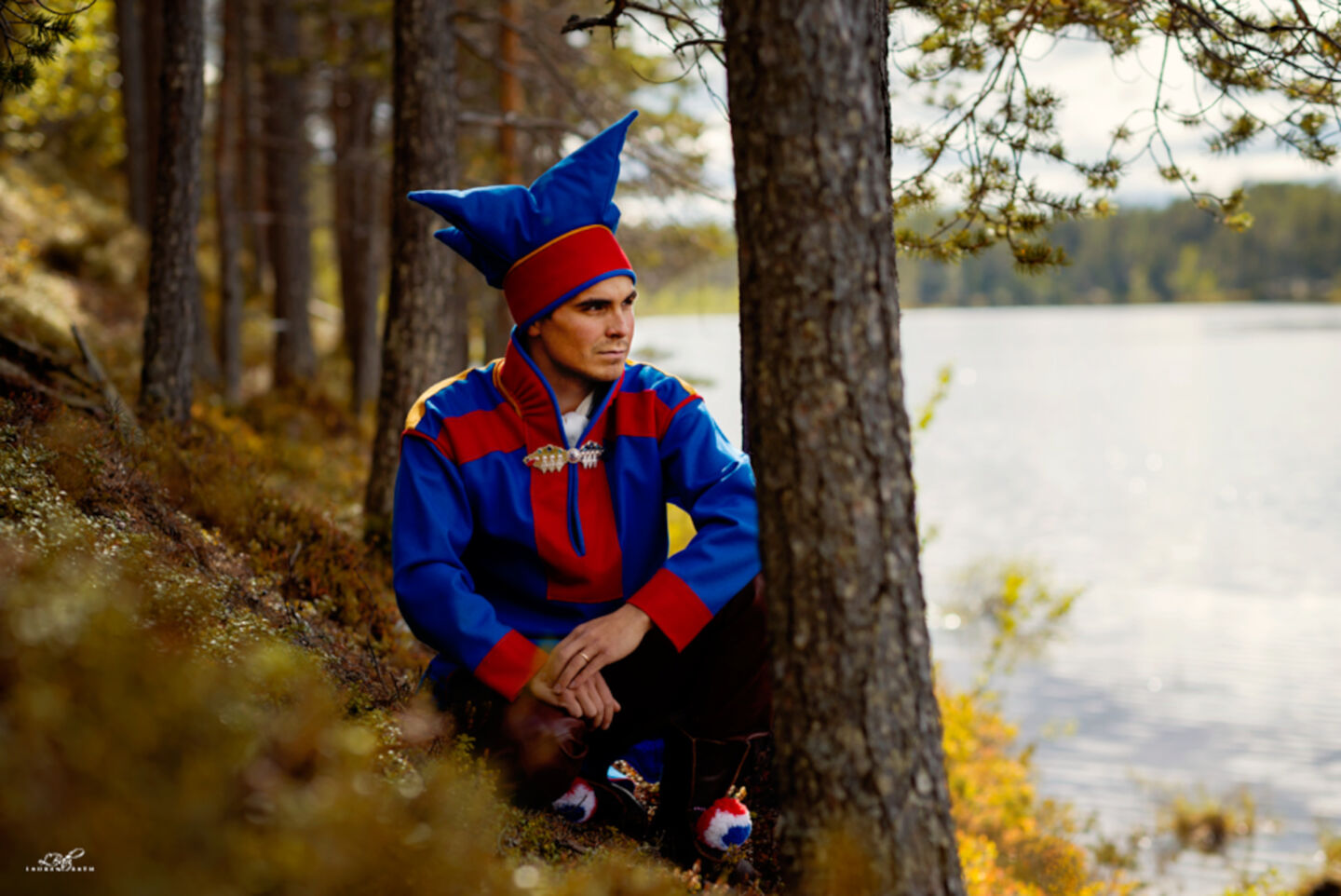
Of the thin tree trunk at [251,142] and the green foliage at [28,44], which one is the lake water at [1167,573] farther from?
the green foliage at [28,44]

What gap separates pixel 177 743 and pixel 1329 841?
8.72m

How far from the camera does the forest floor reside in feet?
4.76

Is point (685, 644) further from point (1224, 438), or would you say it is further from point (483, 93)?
point (1224, 438)

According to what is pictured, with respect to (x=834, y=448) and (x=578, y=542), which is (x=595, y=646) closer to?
(x=578, y=542)

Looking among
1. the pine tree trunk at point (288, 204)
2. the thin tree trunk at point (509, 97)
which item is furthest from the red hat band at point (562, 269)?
the pine tree trunk at point (288, 204)

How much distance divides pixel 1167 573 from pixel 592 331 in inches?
585

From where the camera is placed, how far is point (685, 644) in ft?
9.41

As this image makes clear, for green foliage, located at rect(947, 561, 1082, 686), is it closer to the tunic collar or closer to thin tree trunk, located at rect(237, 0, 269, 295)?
the tunic collar

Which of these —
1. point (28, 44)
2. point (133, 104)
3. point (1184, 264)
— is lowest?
point (28, 44)

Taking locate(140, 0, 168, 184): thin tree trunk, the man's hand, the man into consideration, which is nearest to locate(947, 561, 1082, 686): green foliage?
the man

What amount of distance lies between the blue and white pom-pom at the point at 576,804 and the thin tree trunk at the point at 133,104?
42.2 feet

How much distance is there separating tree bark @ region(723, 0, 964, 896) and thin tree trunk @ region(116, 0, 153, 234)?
1339cm

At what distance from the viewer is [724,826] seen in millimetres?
2799

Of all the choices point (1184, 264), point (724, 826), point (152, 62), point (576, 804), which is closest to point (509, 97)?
point (152, 62)
